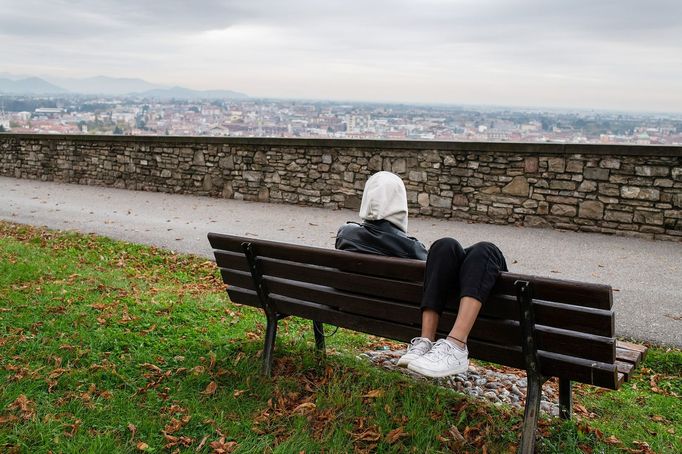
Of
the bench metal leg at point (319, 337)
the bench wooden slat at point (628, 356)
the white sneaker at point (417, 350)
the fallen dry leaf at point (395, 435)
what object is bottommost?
the fallen dry leaf at point (395, 435)

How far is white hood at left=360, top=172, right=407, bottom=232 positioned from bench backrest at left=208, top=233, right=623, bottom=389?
350mm

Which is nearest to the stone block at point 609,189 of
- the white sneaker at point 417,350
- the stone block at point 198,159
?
the white sneaker at point 417,350

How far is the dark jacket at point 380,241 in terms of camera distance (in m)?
3.66

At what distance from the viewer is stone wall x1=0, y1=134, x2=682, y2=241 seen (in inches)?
370

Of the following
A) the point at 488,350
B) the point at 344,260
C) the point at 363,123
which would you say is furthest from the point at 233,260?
the point at 363,123

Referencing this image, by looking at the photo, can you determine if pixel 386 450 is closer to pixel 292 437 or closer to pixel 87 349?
pixel 292 437

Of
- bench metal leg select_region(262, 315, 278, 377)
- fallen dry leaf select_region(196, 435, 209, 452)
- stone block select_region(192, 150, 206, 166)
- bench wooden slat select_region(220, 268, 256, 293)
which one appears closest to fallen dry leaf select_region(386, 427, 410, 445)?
fallen dry leaf select_region(196, 435, 209, 452)

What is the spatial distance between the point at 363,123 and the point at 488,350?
11.3 meters

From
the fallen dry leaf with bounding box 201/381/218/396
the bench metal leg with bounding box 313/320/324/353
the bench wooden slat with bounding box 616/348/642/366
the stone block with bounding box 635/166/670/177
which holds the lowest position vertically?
the fallen dry leaf with bounding box 201/381/218/396

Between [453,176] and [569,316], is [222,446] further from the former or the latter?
[453,176]

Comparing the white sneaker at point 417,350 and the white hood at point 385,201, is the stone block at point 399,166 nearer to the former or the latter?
the white hood at point 385,201

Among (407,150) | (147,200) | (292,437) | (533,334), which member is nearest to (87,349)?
(292,437)

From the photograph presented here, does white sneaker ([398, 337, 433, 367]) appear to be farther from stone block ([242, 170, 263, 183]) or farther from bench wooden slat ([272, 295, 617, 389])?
stone block ([242, 170, 263, 183])

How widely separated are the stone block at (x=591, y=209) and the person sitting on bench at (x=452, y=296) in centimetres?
720
